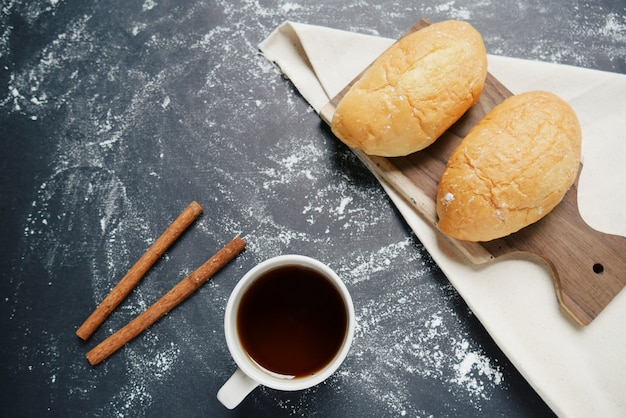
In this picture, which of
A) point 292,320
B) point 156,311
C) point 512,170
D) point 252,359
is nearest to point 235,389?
point 252,359

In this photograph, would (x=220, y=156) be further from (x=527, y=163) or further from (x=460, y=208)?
(x=527, y=163)

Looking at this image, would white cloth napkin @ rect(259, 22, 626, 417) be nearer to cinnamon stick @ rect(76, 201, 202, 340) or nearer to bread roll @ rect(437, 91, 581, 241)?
bread roll @ rect(437, 91, 581, 241)

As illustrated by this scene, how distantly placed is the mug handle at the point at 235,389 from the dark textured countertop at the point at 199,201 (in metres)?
0.18

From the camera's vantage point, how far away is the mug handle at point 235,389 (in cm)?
93

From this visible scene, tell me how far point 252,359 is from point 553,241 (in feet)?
2.19

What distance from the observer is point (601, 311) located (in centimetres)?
106

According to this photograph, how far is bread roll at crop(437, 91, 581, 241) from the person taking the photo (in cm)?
95

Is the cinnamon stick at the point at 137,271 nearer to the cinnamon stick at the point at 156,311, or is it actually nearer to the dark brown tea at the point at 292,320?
the cinnamon stick at the point at 156,311

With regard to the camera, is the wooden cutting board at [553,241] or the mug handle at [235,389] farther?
the wooden cutting board at [553,241]

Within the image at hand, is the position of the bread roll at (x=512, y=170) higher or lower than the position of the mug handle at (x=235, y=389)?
higher

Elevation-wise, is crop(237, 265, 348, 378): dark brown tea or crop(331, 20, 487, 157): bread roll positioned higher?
crop(331, 20, 487, 157): bread roll

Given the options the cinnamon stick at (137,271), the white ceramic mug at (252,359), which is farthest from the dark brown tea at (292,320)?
the cinnamon stick at (137,271)

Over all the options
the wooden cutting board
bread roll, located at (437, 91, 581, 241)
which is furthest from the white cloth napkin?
bread roll, located at (437, 91, 581, 241)

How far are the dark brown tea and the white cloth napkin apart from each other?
285 millimetres
